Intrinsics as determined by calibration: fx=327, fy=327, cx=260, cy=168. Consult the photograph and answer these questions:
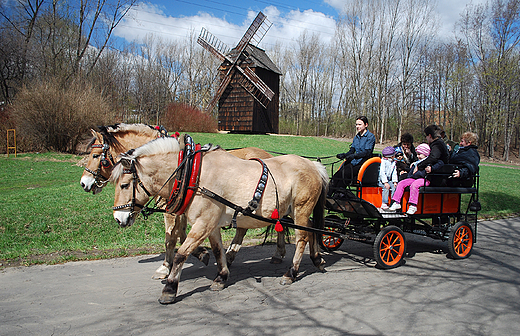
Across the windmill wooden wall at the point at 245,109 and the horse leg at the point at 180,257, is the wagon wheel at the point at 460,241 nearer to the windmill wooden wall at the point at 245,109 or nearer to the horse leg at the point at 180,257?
the horse leg at the point at 180,257

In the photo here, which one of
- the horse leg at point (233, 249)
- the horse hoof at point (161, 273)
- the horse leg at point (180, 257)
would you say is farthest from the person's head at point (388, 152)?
the horse hoof at point (161, 273)

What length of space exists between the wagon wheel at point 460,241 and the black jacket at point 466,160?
905 mm

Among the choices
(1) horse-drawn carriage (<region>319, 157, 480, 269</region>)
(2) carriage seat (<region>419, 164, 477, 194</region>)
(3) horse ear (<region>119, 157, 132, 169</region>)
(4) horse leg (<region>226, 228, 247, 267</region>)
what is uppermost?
(3) horse ear (<region>119, 157, 132, 169</region>)

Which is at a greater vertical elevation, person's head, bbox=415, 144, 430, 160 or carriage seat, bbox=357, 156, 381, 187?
person's head, bbox=415, 144, 430, 160

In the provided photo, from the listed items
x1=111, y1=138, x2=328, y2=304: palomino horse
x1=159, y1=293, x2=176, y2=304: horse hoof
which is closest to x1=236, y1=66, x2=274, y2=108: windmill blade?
x1=111, y1=138, x2=328, y2=304: palomino horse

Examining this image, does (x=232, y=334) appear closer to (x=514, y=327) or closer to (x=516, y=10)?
(x=514, y=327)

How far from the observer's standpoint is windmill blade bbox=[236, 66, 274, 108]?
28578 mm

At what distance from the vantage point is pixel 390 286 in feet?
14.0

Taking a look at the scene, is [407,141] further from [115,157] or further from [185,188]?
[115,157]

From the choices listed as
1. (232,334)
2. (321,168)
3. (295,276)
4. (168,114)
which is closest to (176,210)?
(232,334)

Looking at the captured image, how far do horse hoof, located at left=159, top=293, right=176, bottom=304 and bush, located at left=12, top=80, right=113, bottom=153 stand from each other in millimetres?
17918

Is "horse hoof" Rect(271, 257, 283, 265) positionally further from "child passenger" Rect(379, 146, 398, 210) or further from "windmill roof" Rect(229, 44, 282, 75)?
"windmill roof" Rect(229, 44, 282, 75)

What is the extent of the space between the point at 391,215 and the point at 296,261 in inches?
72.3

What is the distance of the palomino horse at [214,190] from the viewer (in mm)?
3764
